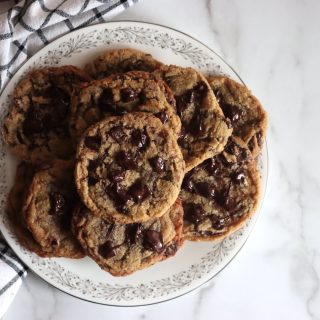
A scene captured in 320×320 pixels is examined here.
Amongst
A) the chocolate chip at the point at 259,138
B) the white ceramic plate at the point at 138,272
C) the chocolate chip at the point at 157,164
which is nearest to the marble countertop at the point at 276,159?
the white ceramic plate at the point at 138,272

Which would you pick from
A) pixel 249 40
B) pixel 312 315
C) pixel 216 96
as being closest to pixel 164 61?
pixel 216 96

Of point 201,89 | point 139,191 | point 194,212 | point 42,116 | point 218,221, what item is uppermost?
point 42,116

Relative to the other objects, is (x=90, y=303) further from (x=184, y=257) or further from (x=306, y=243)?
(x=306, y=243)

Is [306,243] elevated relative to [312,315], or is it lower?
elevated

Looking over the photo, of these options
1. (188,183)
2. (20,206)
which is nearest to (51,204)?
(20,206)

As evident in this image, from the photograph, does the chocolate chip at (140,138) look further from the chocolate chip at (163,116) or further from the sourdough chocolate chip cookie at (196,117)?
the sourdough chocolate chip cookie at (196,117)

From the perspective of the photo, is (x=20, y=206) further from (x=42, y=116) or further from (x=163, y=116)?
(x=163, y=116)
